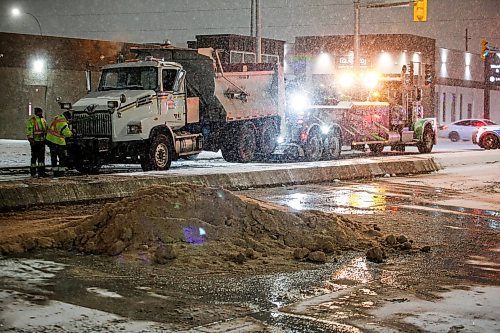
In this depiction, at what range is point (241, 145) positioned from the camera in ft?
84.8

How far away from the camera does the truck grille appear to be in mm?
20906

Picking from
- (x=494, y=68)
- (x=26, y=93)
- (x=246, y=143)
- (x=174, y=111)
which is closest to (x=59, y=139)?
(x=174, y=111)

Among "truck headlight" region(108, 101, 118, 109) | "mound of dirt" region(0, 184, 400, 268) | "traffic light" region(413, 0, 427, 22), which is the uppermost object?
"traffic light" region(413, 0, 427, 22)

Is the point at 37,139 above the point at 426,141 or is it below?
above

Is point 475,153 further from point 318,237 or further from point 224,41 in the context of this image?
point 224,41

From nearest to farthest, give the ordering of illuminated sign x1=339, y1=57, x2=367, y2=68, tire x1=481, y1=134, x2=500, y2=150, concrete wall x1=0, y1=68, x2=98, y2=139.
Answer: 1. illuminated sign x1=339, y1=57, x2=367, y2=68
2. tire x1=481, y1=134, x2=500, y2=150
3. concrete wall x1=0, y1=68, x2=98, y2=139

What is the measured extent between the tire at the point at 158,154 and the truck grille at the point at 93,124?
126 cm

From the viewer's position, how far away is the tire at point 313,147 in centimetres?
2753

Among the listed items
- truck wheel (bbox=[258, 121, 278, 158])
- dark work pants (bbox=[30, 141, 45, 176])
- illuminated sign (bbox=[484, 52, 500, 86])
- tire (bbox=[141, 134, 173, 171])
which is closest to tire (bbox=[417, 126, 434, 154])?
Answer: truck wheel (bbox=[258, 121, 278, 158])

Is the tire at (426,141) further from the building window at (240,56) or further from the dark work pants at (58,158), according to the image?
the building window at (240,56)

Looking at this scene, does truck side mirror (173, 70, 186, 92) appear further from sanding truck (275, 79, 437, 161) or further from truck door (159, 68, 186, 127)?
sanding truck (275, 79, 437, 161)

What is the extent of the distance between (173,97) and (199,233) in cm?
1347

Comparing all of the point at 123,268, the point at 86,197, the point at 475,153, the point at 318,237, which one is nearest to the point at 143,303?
the point at 123,268

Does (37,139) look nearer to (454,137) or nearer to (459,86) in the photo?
(454,137)
